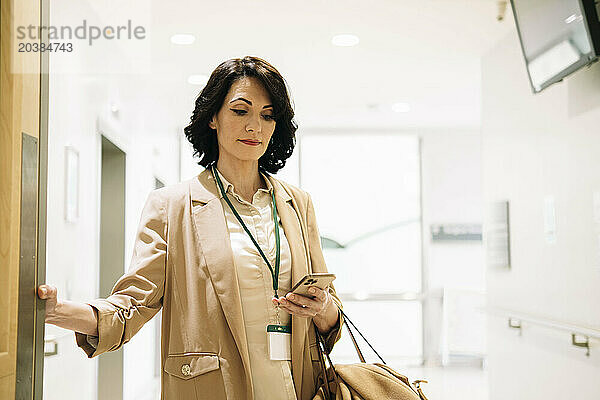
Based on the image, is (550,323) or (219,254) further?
(550,323)

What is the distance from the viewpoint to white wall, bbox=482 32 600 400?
11.1 feet

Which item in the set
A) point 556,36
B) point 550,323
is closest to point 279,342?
point 556,36

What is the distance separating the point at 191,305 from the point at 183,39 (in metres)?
3.28

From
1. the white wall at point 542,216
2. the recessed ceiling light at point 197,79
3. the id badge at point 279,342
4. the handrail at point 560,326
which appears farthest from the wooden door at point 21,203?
the recessed ceiling light at point 197,79

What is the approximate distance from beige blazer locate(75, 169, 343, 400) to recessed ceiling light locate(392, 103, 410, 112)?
16.6 feet

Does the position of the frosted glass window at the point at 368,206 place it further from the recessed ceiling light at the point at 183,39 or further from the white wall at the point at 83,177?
the recessed ceiling light at the point at 183,39

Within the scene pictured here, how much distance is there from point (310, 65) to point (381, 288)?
326cm

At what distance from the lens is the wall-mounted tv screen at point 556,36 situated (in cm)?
286

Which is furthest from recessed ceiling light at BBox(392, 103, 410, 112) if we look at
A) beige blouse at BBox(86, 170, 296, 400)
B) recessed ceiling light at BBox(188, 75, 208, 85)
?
beige blouse at BBox(86, 170, 296, 400)

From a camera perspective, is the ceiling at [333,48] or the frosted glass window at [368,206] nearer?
the ceiling at [333,48]

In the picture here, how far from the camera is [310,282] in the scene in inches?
54.0

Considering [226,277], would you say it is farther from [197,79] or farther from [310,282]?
[197,79]

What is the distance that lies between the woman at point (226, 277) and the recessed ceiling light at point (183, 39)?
2933 millimetres

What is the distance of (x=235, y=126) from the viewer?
1521 millimetres
